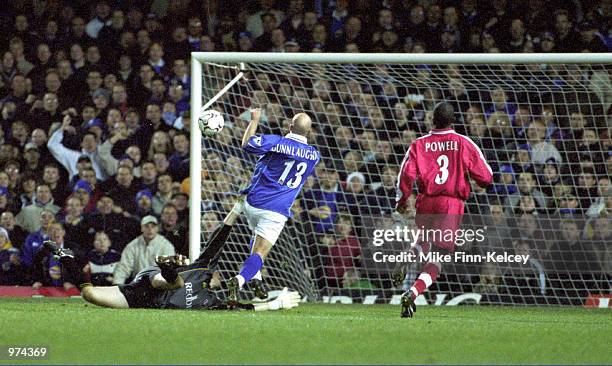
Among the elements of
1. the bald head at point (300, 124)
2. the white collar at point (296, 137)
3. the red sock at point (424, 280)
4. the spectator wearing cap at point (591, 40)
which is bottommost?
the red sock at point (424, 280)

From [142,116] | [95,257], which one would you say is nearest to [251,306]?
[95,257]

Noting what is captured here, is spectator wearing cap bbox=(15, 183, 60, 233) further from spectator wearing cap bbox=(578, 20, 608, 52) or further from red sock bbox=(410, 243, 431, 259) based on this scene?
spectator wearing cap bbox=(578, 20, 608, 52)

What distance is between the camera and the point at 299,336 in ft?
22.6

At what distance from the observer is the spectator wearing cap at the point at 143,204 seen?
13.1 meters

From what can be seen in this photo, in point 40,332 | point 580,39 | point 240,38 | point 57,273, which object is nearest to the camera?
point 40,332

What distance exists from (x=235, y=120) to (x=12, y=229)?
3022 millimetres

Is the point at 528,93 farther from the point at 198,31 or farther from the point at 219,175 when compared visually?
the point at 198,31

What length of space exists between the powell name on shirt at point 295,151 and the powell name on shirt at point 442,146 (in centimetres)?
107

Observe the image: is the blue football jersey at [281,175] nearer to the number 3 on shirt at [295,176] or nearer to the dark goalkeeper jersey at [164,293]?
the number 3 on shirt at [295,176]

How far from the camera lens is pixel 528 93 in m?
12.8

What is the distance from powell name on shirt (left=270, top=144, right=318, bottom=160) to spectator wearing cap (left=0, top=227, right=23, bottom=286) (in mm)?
4737

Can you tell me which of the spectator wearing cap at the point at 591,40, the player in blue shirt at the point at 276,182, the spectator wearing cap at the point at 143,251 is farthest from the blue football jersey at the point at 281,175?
the spectator wearing cap at the point at 591,40

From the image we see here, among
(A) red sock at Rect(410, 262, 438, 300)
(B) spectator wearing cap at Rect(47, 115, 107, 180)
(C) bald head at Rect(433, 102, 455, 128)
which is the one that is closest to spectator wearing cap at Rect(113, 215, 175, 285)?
(B) spectator wearing cap at Rect(47, 115, 107, 180)

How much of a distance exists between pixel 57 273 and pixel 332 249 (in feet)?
10.4
